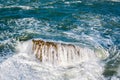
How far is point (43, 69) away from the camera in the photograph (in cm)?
1084

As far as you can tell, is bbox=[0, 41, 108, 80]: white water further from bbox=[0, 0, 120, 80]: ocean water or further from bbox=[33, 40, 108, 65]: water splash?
bbox=[33, 40, 108, 65]: water splash

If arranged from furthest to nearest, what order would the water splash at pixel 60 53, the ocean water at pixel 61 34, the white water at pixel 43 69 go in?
the water splash at pixel 60 53, the ocean water at pixel 61 34, the white water at pixel 43 69

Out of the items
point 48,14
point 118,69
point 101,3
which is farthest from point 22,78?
point 101,3

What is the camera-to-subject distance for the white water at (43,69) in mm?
10414

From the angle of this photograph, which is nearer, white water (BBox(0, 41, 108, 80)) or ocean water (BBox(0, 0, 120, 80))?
white water (BBox(0, 41, 108, 80))

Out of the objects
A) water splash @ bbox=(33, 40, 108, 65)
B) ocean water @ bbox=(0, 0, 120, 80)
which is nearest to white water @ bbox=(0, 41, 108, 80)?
ocean water @ bbox=(0, 0, 120, 80)

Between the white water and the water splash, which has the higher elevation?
the water splash

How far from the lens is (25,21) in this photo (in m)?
14.4

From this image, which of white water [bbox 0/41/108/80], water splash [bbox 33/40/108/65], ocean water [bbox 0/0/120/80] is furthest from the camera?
water splash [bbox 33/40/108/65]

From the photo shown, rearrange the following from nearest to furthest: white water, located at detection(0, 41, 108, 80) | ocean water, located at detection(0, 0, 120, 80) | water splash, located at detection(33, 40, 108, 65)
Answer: white water, located at detection(0, 41, 108, 80) < ocean water, located at detection(0, 0, 120, 80) < water splash, located at detection(33, 40, 108, 65)

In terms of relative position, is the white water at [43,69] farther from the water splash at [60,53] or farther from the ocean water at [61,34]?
the water splash at [60,53]

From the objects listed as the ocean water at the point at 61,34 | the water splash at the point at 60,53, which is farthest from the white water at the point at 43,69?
the water splash at the point at 60,53

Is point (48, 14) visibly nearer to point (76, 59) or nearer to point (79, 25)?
point (79, 25)

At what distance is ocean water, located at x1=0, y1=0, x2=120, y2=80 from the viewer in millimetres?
10688
